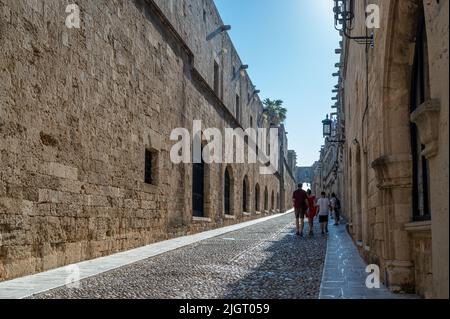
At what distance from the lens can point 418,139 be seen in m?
4.88

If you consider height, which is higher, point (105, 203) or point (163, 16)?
point (163, 16)

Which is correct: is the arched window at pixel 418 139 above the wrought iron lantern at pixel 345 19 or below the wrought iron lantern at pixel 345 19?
below

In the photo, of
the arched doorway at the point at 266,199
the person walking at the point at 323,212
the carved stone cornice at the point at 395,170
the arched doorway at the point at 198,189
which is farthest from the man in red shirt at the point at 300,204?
the arched doorway at the point at 266,199

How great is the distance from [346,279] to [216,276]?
5.19 feet

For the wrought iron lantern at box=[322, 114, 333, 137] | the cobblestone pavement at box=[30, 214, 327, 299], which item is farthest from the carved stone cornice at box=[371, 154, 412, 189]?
the wrought iron lantern at box=[322, 114, 333, 137]

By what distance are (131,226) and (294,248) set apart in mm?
3169

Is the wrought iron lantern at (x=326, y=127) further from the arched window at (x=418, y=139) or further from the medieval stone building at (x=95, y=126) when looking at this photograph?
the arched window at (x=418, y=139)

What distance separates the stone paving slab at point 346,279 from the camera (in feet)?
15.4

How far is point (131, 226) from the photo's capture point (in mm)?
9391

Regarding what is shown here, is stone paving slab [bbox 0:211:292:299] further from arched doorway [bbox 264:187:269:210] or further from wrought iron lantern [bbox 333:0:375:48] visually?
arched doorway [bbox 264:187:269:210]

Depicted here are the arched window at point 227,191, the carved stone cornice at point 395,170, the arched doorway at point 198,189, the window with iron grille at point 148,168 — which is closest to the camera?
the carved stone cornice at point 395,170

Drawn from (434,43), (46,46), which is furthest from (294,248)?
(434,43)

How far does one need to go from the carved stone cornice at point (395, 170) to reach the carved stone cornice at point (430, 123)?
1850 millimetres

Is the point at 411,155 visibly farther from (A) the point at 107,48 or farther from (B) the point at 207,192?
(B) the point at 207,192
